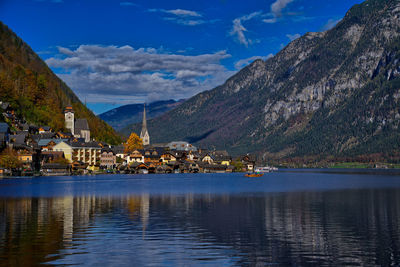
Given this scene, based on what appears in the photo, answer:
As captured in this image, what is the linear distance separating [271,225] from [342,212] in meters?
16.5

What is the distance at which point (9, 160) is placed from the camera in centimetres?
18225

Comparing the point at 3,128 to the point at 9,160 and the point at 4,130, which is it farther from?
the point at 9,160

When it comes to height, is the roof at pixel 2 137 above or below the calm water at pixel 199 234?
above

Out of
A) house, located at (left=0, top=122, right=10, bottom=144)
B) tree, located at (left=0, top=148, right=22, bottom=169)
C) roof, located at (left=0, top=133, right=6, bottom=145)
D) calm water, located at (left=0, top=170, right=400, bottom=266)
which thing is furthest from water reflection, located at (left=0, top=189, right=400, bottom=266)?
house, located at (left=0, top=122, right=10, bottom=144)

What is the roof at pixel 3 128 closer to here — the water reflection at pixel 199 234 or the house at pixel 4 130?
the house at pixel 4 130

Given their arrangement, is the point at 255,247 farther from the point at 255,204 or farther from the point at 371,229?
the point at 255,204

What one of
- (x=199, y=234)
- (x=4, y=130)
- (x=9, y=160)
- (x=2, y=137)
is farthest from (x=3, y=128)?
(x=199, y=234)

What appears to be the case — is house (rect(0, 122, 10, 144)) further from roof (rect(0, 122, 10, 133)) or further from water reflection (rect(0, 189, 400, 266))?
water reflection (rect(0, 189, 400, 266))

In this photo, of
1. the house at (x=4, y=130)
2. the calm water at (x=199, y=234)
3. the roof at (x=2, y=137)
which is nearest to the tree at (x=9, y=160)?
the roof at (x=2, y=137)

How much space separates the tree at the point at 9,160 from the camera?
180625mm

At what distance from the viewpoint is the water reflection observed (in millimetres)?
34938

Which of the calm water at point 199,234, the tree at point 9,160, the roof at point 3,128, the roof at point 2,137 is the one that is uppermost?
the roof at point 3,128

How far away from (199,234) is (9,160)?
153604mm

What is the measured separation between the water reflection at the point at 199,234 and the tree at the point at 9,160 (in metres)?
116
